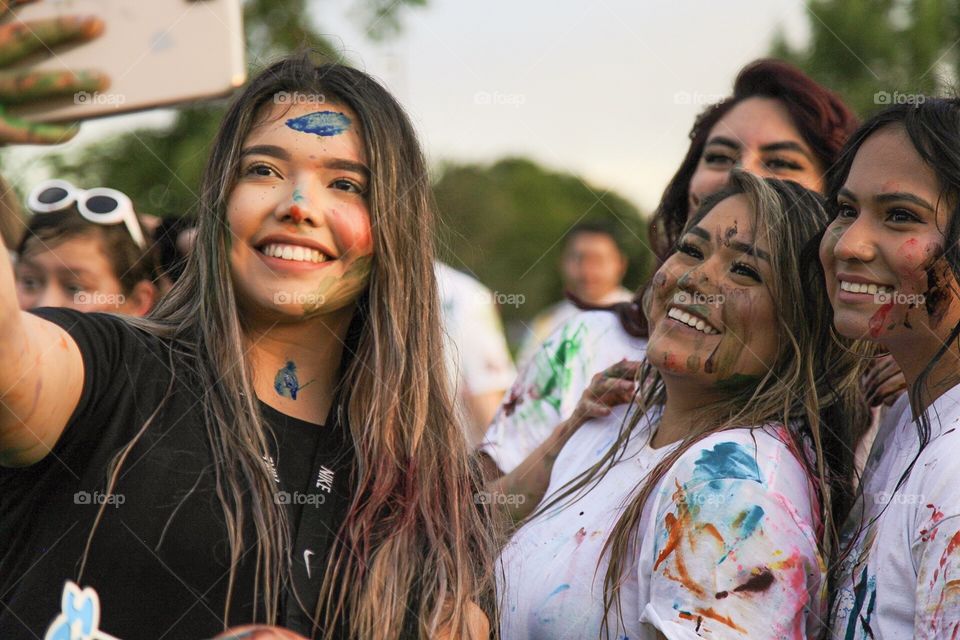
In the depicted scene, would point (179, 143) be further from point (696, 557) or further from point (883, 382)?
point (696, 557)

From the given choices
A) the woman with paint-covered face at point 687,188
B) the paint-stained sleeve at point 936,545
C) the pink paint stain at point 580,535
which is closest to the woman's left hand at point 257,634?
the pink paint stain at point 580,535

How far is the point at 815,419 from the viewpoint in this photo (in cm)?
275

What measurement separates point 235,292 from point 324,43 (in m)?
6.44

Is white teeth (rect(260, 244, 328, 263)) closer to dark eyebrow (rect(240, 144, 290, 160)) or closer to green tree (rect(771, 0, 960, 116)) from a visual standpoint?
dark eyebrow (rect(240, 144, 290, 160))

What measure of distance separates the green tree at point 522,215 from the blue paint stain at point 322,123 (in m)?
11.5

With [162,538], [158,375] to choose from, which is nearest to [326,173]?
[158,375]

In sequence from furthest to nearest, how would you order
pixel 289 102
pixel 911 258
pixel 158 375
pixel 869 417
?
pixel 869 417
pixel 289 102
pixel 911 258
pixel 158 375

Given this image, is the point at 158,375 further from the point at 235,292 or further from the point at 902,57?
the point at 902,57

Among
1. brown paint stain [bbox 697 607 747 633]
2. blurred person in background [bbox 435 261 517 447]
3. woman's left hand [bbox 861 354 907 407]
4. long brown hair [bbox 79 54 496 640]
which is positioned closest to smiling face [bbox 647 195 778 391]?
woman's left hand [bbox 861 354 907 407]

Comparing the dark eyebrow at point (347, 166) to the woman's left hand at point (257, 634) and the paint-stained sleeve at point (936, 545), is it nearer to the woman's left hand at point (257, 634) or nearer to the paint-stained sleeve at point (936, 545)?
the woman's left hand at point (257, 634)

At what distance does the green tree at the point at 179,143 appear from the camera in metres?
9.02

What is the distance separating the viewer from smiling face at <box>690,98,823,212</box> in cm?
379

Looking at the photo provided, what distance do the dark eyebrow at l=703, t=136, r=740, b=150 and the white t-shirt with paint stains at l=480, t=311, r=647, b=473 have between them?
0.64 m

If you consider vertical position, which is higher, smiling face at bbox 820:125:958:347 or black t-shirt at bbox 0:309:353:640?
smiling face at bbox 820:125:958:347
